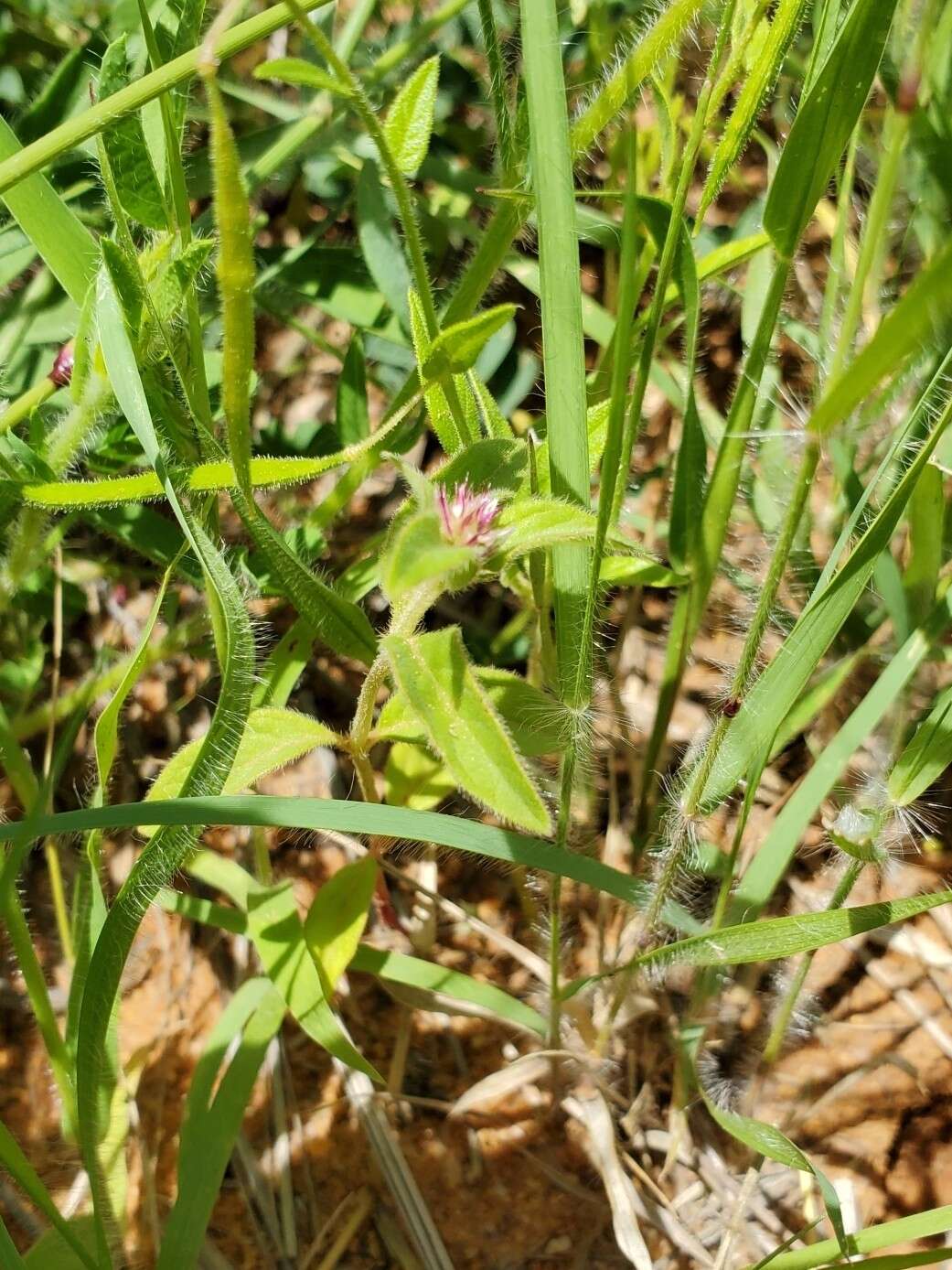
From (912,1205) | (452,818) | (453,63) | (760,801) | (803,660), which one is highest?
(453,63)

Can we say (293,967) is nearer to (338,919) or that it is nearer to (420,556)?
(338,919)

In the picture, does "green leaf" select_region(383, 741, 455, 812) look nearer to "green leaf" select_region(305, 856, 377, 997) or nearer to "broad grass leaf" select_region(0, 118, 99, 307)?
"green leaf" select_region(305, 856, 377, 997)

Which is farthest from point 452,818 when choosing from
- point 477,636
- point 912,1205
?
point 912,1205

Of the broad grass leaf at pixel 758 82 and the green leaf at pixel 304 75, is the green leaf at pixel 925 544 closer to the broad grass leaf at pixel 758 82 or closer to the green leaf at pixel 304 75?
the broad grass leaf at pixel 758 82

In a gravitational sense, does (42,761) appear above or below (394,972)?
above

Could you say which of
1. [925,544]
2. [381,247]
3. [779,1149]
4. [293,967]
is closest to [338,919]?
[293,967]

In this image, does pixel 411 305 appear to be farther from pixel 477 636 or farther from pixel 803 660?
pixel 477 636

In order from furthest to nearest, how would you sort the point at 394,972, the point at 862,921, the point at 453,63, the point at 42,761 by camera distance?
the point at 453,63 < the point at 42,761 < the point at 394,972 < the point at 862,921

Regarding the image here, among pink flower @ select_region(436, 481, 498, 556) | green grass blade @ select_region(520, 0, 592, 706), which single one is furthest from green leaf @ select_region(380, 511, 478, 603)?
green grass blade @ select_region(520, 0, 592, 706)
